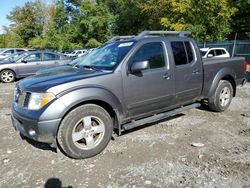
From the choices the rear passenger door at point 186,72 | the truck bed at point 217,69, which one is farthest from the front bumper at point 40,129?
the truck bed at point 217,69

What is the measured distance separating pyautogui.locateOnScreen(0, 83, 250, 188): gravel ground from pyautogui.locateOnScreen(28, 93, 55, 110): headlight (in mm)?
904

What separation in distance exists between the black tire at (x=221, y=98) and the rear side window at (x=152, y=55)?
1.93 meters

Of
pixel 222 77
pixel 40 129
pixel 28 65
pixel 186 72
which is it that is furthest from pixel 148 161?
pixel 28 65

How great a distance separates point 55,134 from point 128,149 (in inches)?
50.9

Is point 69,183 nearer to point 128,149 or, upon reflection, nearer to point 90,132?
point 90,132

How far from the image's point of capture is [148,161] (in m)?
4.05

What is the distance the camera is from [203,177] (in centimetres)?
356

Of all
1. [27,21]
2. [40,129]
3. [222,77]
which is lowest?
[40,129]

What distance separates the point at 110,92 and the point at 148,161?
1229 mm

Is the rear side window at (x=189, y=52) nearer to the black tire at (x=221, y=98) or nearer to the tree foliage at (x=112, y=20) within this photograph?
the black tire at (x=221, y=98)

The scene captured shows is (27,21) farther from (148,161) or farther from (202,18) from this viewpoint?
(148,161)

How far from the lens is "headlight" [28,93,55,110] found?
147 inches

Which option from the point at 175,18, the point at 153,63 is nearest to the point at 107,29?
the point at 175,18

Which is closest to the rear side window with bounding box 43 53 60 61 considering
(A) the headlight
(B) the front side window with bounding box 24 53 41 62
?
(B) the front side window with bounding box 24 53 41 62
